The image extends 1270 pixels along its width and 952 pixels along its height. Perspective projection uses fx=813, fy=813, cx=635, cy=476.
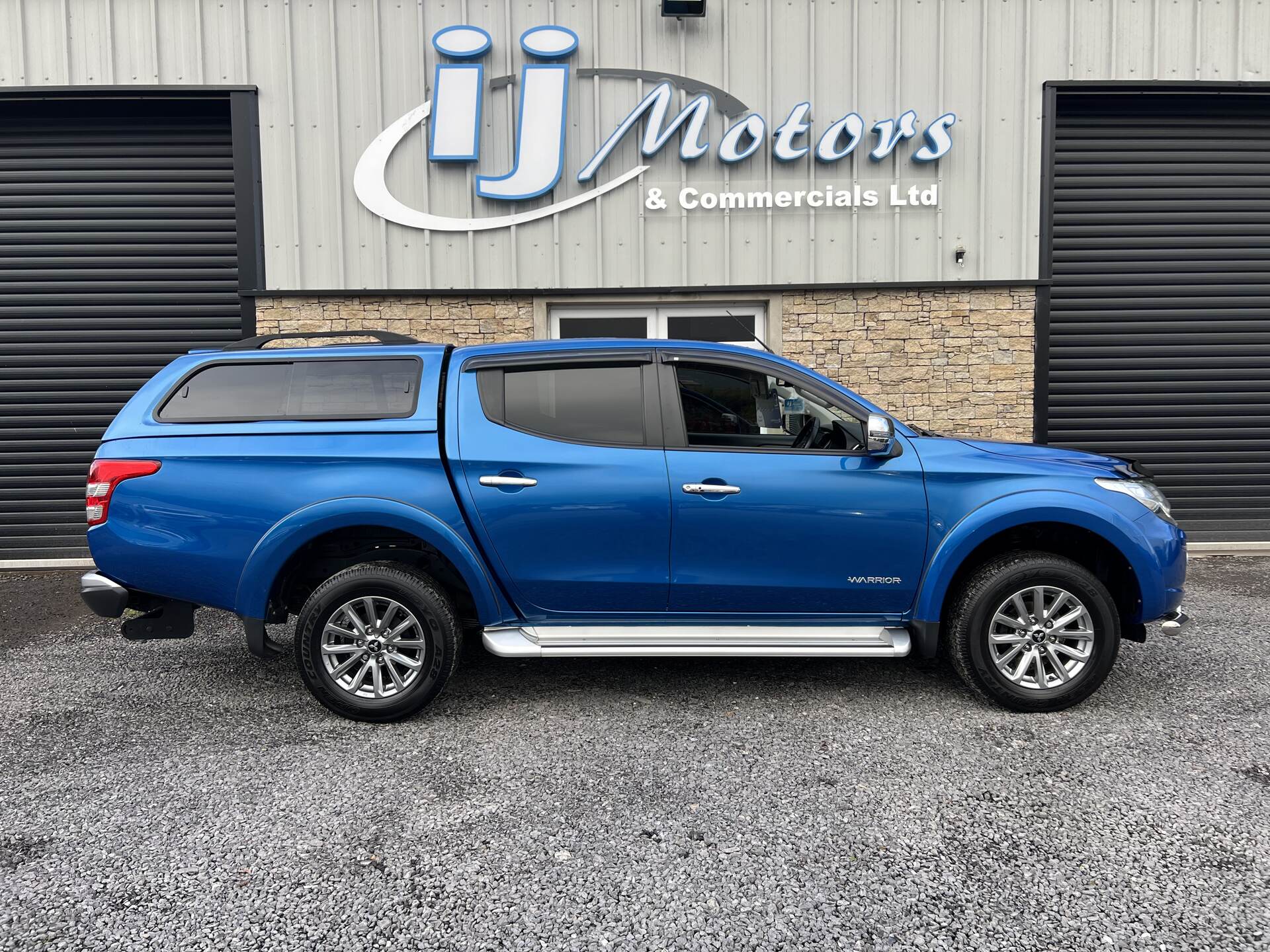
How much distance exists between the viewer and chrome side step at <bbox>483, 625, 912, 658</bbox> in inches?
149

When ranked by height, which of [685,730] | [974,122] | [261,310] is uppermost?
[974,122]

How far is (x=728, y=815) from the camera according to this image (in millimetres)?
2965

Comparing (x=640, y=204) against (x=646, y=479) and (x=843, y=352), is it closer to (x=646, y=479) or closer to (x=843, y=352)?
(x=843, y=352)

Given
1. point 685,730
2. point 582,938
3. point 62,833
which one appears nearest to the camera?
point 582,938

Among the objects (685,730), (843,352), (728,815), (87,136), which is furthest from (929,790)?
(87,136)

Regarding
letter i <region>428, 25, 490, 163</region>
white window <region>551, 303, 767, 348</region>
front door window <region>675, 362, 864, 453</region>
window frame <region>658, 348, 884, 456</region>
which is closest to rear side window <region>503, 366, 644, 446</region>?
window frame <region>658, 348, 884, 456</region>

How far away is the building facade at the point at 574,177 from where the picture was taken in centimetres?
762

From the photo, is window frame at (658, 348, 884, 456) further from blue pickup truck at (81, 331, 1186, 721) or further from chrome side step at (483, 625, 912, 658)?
chrome side step at (483, 625, 912, 658)

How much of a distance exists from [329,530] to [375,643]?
0.57 m

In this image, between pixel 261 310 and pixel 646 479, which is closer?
pixel 646 479

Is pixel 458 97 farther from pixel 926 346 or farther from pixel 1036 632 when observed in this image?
pixel 1036 632

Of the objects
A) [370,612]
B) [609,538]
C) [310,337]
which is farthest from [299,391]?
[609,538]

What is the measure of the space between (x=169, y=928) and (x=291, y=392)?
7.86 feet

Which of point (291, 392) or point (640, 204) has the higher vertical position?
point (640, 204)
